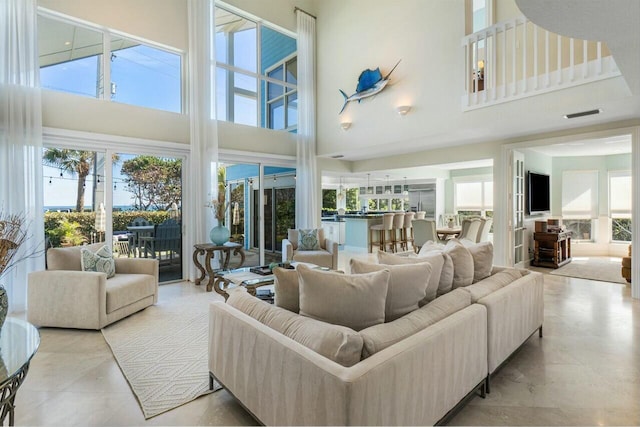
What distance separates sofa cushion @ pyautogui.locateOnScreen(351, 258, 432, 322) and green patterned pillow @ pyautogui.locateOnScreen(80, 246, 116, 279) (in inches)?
125

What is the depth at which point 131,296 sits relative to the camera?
11.9 ft

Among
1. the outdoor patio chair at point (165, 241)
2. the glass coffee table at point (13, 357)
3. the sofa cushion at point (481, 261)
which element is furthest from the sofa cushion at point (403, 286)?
the outdoor patio chair at point (165, 241)

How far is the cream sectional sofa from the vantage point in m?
1.27

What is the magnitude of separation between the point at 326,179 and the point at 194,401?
8.79 m

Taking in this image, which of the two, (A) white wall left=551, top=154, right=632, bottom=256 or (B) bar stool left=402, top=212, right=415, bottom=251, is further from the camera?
(B) bar stool left=402, top=212, right=415, bottom=251

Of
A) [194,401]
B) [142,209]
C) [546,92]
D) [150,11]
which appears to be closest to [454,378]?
[194,401]

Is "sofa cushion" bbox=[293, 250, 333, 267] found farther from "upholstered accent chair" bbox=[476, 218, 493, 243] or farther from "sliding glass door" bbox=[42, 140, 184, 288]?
"upholstered accent chair" bbox=[476, 218, 493, 243]

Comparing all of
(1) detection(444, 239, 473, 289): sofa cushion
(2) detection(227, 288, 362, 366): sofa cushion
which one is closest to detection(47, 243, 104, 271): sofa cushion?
(2) detection(227, 288, 362, 366): sofa cushion

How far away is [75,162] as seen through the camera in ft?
14.7

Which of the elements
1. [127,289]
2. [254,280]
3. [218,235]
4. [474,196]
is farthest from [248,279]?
[474,196]

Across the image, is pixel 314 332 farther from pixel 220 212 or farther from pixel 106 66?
pixel 106 66

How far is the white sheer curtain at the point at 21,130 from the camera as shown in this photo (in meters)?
3.87

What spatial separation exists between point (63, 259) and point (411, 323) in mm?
3802

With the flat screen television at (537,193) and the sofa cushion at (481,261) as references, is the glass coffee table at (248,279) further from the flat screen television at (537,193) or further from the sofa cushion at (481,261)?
the flat screen television at (537,193)
